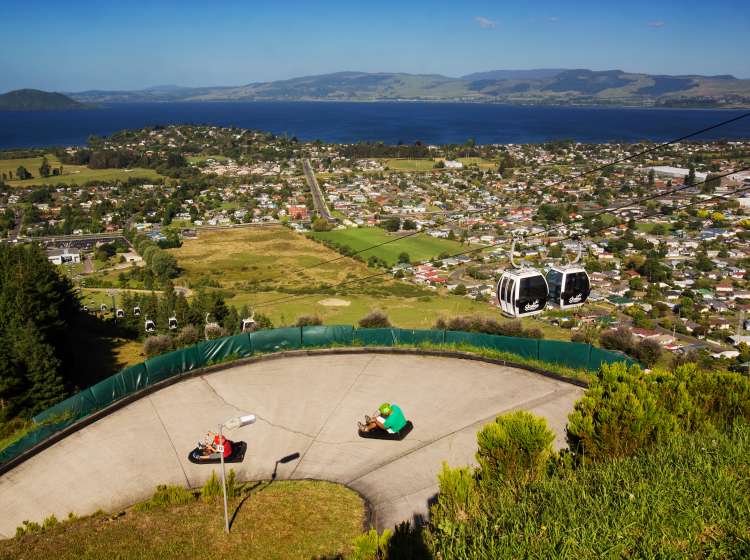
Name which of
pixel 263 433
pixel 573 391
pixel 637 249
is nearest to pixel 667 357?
pixel 573 391

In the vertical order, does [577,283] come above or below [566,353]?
above

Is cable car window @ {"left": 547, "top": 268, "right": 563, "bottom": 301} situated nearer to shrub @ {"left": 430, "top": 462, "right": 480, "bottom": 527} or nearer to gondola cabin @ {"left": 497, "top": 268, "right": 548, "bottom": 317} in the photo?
gondola cabin @ {"left": 497, "top": 268, "right": 548, "bottom": 317}

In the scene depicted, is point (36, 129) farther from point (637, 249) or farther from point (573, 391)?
point (573, 391)

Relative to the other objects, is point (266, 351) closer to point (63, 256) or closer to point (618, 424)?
point (618, 424)

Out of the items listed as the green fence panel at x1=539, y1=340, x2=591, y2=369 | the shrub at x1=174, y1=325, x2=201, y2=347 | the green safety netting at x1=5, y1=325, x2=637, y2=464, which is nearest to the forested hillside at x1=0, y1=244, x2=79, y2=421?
the shrub at x1=174, y1=325, x2=201, y2=347

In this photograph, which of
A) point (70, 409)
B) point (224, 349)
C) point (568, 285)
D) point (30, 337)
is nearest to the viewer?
point (70, 409)

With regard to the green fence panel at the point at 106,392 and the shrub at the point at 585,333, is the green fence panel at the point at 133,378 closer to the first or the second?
the green fence panel at the point at 106,392

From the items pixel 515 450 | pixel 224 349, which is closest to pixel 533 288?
pixel 515 450
